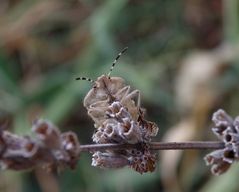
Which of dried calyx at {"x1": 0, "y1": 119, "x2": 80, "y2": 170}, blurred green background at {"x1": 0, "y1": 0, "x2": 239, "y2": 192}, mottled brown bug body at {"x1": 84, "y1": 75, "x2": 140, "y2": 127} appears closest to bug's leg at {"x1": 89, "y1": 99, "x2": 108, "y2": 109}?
mottled brown bug body at {"x1": 84, "y1": 75, "x2": 140, "y2": 127}

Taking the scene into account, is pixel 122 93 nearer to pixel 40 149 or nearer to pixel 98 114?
pixel 98 114

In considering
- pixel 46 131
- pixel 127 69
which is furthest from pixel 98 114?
pixel 127 69

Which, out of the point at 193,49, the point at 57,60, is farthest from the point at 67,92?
the point at 193,49

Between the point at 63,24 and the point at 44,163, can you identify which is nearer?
the point at 44,163

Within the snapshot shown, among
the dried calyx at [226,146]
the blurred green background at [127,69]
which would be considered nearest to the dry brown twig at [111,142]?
the dried calyx at [226,146]

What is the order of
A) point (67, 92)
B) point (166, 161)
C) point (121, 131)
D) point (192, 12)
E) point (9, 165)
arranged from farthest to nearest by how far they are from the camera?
1. point (192, 12)
2. point (67, 92)
3. point (166, 161)
4. point (121, 131)
5. point (9, 165)

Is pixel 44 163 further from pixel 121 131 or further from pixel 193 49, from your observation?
pixel 193 49

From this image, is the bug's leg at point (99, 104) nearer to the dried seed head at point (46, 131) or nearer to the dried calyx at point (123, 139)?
the dried calyx at point (123, 139)
